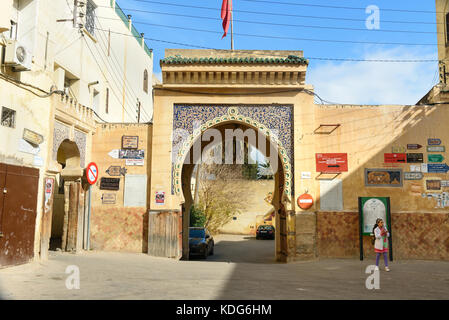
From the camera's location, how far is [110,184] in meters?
11.9

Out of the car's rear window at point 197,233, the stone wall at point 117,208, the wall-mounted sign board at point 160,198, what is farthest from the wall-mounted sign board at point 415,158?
the car's rear window at point 197,233

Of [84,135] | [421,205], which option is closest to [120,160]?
[84,135]

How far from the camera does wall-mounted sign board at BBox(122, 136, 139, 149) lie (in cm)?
1204

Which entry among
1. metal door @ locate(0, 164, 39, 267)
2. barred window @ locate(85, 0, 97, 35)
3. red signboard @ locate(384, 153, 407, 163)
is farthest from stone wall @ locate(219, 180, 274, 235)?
metal door @ locate(0, 164, 39, 267)

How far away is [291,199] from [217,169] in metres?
17.0

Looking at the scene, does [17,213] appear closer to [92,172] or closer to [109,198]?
[92,172]

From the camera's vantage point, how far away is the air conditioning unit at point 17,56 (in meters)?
7.71

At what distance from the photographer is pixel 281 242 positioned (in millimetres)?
12805

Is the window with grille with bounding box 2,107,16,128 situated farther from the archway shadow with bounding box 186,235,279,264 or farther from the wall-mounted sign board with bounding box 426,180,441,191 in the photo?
the wall-mounted sign board with bounding box 426,180,441,191

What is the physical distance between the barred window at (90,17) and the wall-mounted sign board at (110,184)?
566 cm

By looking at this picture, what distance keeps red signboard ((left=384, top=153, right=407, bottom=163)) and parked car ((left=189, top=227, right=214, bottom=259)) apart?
7225mm

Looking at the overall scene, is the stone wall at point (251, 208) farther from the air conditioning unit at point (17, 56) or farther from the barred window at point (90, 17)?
the air conditioning unit at point (17, 56)

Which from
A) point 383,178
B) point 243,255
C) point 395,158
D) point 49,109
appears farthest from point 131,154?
point 395,158

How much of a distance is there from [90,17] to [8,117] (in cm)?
745
